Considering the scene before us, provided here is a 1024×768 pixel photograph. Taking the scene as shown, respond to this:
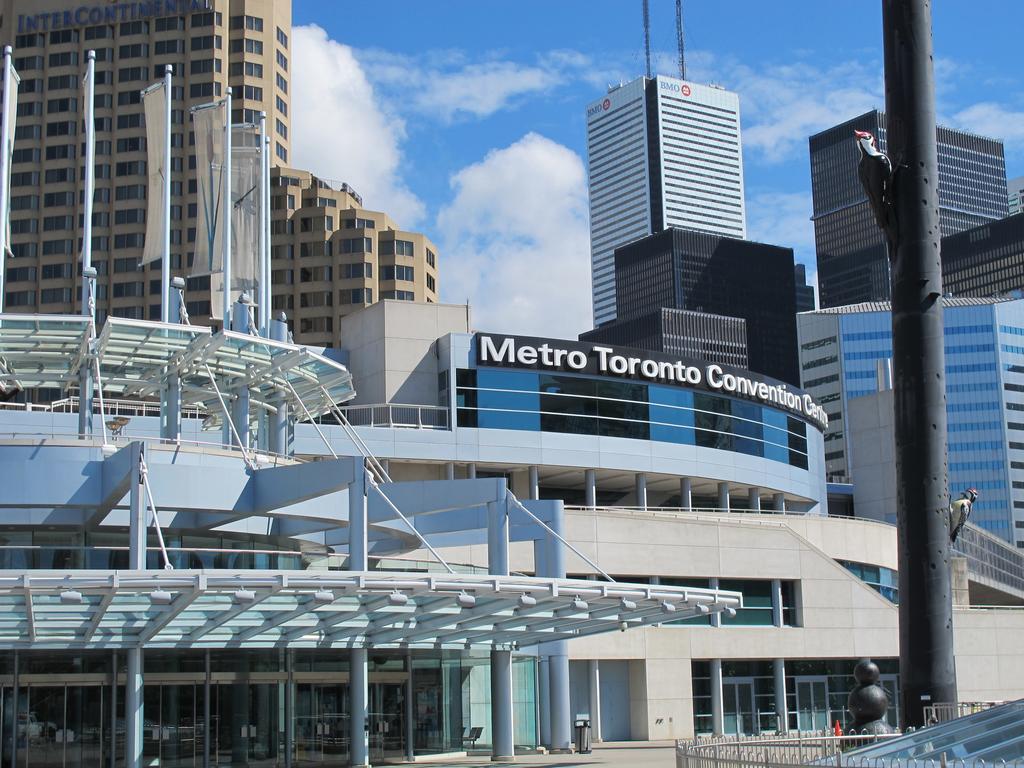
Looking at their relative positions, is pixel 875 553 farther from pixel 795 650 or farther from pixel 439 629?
pixel 439 629

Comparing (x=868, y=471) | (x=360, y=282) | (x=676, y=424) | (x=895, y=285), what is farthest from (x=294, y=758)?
(x=360, y=282)

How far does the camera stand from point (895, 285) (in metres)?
21.0

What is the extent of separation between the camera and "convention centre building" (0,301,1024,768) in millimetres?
31797

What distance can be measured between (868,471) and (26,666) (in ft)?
212

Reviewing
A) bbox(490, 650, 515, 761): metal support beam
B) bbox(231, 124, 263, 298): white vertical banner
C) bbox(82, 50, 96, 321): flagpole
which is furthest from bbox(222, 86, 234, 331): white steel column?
bbox(490, 650, 515, 761): metal support beam

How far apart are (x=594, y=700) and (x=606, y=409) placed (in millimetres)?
16937

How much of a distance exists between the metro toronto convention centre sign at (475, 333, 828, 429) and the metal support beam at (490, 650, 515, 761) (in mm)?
25754

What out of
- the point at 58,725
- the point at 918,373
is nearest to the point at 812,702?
the point at 58,725

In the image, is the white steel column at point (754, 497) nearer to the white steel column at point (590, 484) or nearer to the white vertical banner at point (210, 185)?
the white steel column at point (590, 484)

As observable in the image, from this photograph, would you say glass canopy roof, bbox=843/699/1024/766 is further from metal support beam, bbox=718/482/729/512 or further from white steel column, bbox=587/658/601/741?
metal support beam, bbox=718/482/729/512

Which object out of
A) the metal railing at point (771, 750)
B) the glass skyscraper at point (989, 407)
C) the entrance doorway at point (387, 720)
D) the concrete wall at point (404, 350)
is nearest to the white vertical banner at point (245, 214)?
the entrance doorway at point (387, 720)

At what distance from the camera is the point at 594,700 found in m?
51.6

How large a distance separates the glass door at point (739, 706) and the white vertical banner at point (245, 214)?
82.2 ft

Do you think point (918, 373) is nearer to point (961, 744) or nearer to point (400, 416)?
point (961, 744)
